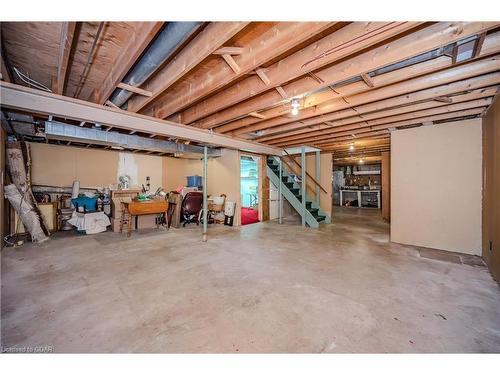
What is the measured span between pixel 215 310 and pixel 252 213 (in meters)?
5.93

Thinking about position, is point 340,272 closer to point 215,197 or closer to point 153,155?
point 215,197

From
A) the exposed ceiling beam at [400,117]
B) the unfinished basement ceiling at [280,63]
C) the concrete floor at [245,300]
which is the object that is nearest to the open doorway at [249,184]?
the exposed ceiling beam at [400,117]

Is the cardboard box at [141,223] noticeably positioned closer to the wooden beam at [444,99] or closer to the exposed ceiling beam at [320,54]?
the exposed ceiling beam at [320,54]

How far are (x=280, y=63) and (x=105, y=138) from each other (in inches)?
153

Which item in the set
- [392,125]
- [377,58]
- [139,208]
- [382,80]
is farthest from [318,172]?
[139,208]

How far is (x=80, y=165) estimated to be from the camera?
5863mm

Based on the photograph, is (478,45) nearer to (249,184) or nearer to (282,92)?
(282,92)

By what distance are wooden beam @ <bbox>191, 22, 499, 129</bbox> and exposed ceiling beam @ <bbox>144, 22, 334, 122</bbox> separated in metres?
0.39

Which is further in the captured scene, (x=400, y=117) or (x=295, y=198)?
(x=295, y=198)

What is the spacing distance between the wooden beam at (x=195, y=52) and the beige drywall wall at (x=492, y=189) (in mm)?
3425

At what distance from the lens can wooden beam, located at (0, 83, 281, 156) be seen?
7.65 feet

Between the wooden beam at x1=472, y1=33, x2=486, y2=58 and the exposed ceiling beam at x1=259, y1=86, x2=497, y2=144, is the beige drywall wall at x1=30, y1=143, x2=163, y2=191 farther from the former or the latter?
the wooden beam at x1=472, y1=33, x2=486, y2=58

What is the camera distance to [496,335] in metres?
1.58
